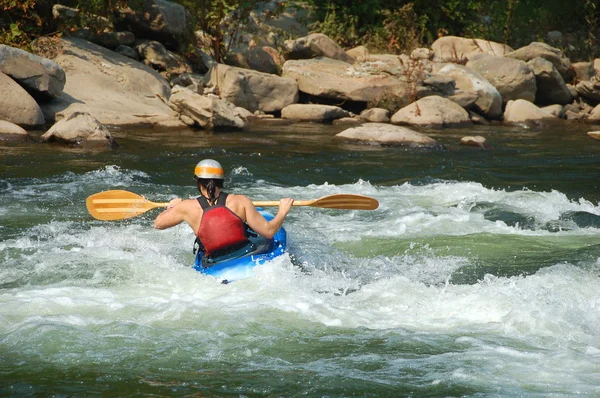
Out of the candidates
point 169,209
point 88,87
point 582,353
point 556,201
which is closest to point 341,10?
point 88,87

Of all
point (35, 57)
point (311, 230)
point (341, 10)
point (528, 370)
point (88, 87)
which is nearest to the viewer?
point (528, 370)

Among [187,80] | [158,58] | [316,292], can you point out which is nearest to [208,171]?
[316,292]

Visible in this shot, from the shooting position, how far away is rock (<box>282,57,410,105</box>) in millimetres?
14820

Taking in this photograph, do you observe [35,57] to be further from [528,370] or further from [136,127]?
[528,370]

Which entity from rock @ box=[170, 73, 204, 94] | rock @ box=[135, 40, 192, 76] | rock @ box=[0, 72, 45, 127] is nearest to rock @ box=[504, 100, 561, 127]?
rock @ box=[170, 73, 204, 94]

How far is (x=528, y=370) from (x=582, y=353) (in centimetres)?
43

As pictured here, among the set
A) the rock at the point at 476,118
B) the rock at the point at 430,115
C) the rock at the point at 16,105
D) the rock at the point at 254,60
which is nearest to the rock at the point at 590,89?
the rock at the point at 476,118

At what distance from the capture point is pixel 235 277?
545 cm

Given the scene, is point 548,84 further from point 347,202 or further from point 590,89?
point 347,202

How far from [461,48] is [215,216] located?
13.4 metres

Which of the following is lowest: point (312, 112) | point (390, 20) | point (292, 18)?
point (312, 112)

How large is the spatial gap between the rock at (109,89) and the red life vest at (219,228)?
686 centimetres

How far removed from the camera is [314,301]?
5.18m

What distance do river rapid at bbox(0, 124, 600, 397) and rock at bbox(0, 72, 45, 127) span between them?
136cm
